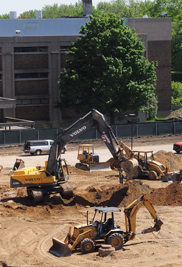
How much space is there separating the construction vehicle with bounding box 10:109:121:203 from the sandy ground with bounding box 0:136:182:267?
2.71 feet

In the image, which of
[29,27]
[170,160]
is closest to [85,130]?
[170,160]

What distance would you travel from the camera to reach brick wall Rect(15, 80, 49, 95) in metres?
63.5

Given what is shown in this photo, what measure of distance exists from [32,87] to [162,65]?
82.8ft

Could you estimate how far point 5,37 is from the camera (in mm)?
61906

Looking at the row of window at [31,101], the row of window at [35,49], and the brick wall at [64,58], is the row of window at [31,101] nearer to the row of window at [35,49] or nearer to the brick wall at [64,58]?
the brick wall at [64,58]

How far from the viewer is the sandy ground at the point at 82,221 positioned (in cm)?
1698

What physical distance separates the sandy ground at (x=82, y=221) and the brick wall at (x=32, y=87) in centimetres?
3228

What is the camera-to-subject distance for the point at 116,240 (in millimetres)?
17859

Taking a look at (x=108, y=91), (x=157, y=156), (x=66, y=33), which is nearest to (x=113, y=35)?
(x=108, y=91)

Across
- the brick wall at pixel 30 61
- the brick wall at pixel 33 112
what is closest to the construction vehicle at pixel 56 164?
the brick wall at pixel 33 112

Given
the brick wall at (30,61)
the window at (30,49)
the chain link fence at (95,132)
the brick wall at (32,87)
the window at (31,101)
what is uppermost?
the window at (30,49)

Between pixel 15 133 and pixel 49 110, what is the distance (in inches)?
522

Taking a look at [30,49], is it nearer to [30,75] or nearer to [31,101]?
[30,75]

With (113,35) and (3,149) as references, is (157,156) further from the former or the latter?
(113,35)
